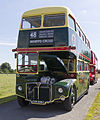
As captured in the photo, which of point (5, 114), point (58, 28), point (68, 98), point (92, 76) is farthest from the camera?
point (92, 76)

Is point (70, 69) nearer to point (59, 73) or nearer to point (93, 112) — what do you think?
point (59, 73)

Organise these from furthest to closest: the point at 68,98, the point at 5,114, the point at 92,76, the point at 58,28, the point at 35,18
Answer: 1. the point at 92,76
2. the point at 35,18
3. the point at 58,28
4. the point at 68,98
5. the point at 5,114

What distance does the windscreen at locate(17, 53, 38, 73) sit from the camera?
746cm

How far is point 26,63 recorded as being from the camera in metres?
7.59

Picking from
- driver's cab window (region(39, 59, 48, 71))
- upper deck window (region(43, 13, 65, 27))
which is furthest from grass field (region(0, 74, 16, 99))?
upper deck window (region(43, 13, 65, 27))

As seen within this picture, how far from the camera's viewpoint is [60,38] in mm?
7434

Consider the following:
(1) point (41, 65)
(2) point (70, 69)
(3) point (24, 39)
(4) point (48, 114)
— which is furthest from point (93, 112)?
(3) point (24, 39)

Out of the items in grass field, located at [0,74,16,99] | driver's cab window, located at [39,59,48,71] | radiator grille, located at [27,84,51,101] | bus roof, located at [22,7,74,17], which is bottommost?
grass field, located at [0,74,16,99]

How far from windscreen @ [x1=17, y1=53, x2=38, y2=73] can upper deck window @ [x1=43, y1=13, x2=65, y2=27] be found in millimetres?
1553

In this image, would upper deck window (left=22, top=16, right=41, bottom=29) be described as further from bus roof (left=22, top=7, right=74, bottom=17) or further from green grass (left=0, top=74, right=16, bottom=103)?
green grass (left=0, top=74, right=16, bottom=103)

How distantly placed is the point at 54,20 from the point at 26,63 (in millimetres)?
2293

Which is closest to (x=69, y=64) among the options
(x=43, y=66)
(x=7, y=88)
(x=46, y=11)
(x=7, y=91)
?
(x=43, y=66)

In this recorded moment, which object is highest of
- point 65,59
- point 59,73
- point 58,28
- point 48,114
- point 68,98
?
point 58,28

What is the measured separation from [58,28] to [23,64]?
7.16ft
